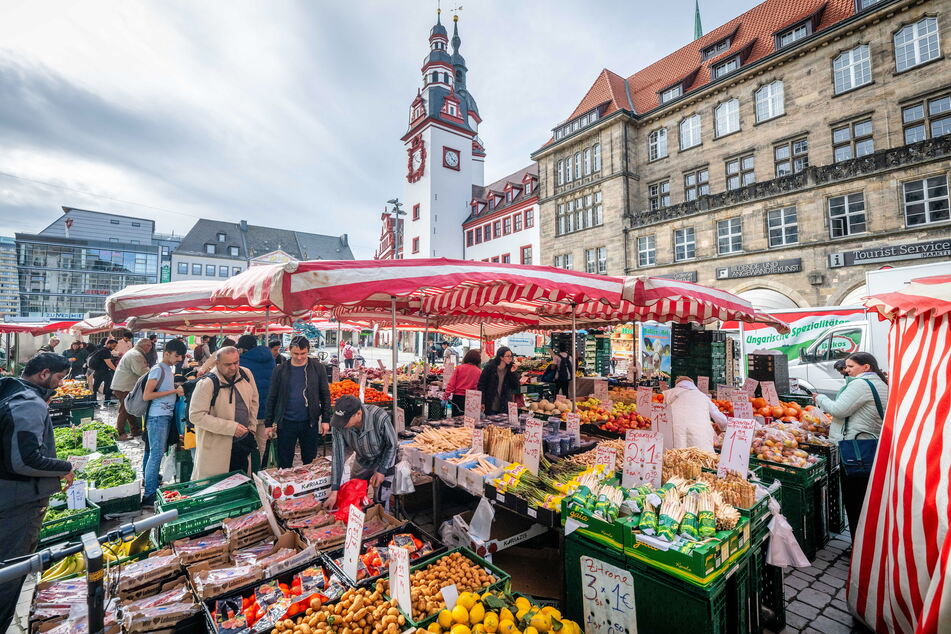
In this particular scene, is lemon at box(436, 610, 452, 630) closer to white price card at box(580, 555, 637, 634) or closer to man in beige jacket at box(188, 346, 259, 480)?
white price card at box(580, 555, 637, 634)

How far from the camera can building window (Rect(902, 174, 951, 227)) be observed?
48.3 ft

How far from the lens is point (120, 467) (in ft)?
17.7

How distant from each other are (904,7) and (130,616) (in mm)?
26590

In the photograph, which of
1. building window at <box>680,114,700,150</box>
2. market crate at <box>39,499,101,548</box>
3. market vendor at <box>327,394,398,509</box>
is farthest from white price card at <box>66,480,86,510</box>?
building window at <box>680,114,700,150</box>

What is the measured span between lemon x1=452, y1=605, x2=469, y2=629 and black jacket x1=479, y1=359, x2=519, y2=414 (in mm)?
4615

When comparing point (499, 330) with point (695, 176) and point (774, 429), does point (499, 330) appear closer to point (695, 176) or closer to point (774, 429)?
point (774, 429)

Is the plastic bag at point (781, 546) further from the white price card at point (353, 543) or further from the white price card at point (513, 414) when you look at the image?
the white price card at point (353, 543)

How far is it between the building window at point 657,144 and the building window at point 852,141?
7702 millimetres

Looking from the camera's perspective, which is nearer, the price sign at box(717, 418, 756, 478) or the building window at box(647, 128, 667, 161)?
the price sign at box(717, 418, 756, 478)

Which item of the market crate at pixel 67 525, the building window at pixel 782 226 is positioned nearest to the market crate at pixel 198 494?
the market crate at pixel 67 525

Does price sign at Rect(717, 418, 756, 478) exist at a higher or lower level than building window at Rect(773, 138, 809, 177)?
lower

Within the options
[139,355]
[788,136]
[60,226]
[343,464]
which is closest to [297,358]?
[343,464]

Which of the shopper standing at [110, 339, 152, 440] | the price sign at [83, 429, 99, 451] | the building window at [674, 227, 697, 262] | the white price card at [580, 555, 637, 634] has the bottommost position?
the white price card at [580, 555, 637, 634]

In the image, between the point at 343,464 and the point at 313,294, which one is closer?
the point at 313,294
